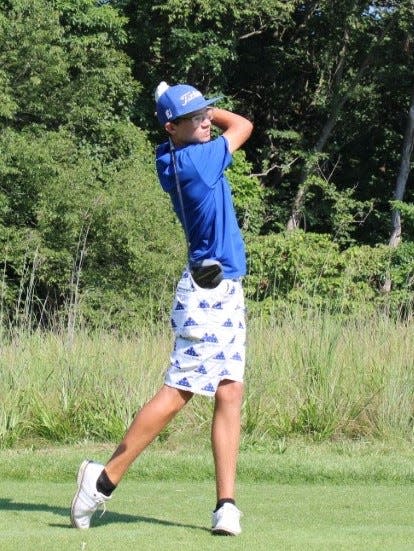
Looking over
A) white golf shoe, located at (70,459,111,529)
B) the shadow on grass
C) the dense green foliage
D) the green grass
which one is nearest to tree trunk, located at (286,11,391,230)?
the dense green foliage

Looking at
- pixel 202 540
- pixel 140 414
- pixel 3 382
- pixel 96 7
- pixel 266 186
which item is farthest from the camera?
pixel 266 186

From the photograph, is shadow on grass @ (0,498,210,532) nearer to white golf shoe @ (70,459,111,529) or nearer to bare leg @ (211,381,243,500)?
white golf shoe @ (70,459,111,529)

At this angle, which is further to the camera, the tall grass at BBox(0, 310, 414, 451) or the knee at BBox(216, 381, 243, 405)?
the tall grass at BBox(0, 310, 414, 451)

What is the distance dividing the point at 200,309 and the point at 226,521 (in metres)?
0.89

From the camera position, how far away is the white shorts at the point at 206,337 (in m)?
4.76

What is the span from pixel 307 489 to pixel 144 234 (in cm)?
1729

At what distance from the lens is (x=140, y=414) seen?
15.8 feet

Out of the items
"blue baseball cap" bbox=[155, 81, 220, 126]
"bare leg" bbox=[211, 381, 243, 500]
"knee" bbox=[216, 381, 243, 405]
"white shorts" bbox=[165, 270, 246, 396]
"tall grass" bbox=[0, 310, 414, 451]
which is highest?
"blue baseball cap" bbox=[155, 81, 220, 126]

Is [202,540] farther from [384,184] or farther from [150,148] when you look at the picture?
[384,184]

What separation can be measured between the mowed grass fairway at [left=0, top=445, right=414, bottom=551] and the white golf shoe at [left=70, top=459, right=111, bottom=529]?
0.06 meters

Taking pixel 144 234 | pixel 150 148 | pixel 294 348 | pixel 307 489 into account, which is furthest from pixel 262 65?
pixel 307 489

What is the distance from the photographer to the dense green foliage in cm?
2316

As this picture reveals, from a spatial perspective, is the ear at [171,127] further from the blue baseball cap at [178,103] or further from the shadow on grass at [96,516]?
the shadow on grass at [96,516]

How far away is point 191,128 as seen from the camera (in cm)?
486
